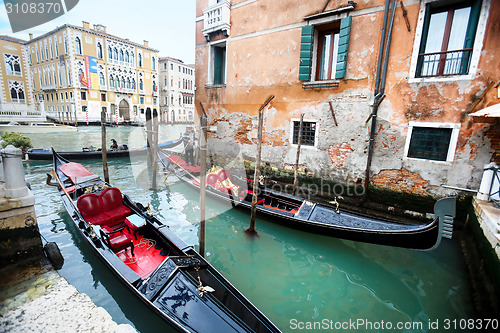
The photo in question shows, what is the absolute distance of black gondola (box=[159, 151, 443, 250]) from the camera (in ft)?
12.4

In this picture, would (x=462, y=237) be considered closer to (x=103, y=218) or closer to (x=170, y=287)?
(x=170, y=287)

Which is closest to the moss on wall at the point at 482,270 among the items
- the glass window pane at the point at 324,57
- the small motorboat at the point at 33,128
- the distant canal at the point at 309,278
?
the distant canal at the point at 309,278

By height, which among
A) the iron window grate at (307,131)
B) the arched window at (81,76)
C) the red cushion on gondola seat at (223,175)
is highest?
the arched window at (81,76)

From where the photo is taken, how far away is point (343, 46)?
18.8 ft

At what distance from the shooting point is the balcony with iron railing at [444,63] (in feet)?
15.2

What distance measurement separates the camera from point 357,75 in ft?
18.7

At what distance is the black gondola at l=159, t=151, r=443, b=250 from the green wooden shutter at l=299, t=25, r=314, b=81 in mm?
3339

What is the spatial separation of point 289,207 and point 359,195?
6.15 feet

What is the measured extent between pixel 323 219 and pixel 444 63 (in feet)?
13.5

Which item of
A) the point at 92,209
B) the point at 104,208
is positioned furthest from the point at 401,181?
the point at 92,209

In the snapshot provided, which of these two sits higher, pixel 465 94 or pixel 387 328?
pixel 465 94

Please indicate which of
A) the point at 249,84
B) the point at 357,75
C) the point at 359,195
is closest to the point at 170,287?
the point at 359,195

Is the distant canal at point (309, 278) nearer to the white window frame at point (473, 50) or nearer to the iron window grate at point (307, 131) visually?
the iron window grate at point (307, 131)

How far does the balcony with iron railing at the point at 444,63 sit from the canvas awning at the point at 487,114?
1058 mm
